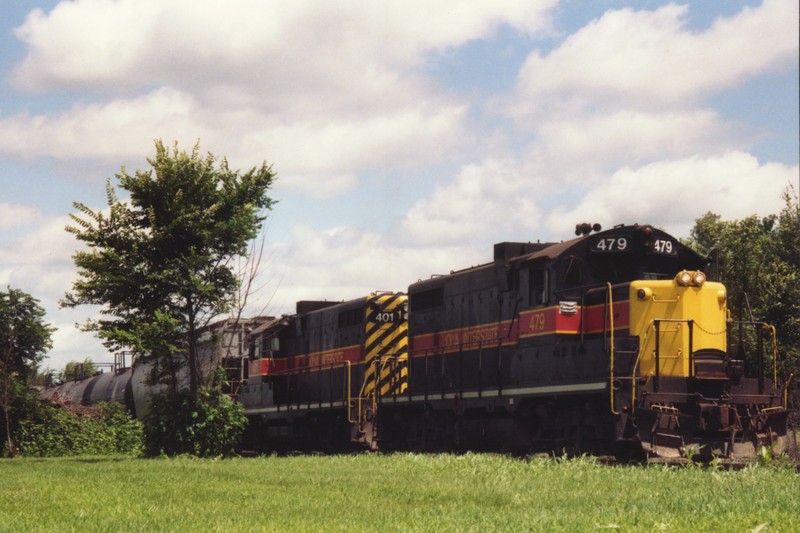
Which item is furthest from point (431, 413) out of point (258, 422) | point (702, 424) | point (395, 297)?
point (258, 422)

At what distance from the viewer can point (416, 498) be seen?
12.8m

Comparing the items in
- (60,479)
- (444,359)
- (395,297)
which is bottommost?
(60,479)

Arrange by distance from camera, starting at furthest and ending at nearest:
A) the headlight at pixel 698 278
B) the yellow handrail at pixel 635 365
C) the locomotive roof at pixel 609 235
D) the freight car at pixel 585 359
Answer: the locomotive roof at pixel 609 235
the headlight at pixel 698 278
the freight car at pixel 585 359
the yellow handrail at pixel 635 365

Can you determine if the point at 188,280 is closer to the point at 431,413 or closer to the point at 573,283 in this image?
the point at 431,413

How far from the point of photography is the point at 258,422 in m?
31.9

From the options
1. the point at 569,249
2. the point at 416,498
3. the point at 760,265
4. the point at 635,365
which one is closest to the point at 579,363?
the point at 635,365

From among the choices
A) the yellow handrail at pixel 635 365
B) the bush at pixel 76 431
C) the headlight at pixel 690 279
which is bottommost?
the bush at pixel 76 431

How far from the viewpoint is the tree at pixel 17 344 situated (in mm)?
34812

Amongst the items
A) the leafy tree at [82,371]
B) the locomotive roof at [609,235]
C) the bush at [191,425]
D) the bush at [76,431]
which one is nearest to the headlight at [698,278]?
the locomotive roof at [609,235]

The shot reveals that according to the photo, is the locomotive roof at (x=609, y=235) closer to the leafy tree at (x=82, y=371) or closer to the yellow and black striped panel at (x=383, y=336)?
the yellow and black striped panel at (x=383, y=336)

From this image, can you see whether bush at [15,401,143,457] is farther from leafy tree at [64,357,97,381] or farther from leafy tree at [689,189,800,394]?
leafy tree at [689,189,800,394]

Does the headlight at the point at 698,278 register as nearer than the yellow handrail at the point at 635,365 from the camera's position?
No

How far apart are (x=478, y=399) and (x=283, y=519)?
10.7 meters

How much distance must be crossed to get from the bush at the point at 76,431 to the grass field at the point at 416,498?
1808 cm
